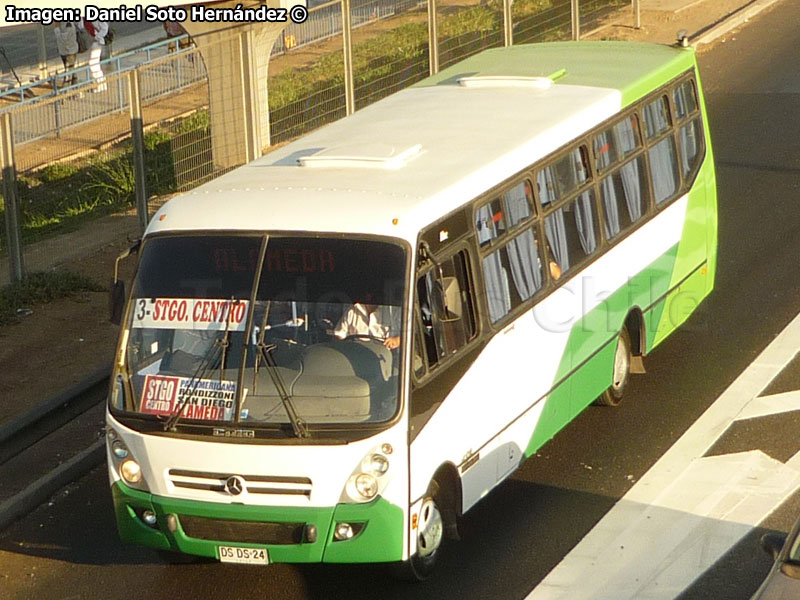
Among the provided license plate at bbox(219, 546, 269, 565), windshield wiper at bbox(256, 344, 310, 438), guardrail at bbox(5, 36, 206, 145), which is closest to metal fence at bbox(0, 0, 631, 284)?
guardrail at bbox(5, 36, 206, 145)

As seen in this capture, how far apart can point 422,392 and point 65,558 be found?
3010 millimetres

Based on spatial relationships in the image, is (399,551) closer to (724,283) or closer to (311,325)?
(311,325)

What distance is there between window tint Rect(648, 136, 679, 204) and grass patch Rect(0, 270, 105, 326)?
6.26m

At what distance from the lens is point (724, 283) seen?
15141mm

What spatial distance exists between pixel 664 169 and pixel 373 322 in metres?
5.02

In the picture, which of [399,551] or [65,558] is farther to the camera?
[65,558]

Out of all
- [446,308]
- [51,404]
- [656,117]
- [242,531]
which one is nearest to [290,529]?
[242,531]

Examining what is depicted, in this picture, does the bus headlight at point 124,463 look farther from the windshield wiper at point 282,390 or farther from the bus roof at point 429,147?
the bus roof at point 429,147

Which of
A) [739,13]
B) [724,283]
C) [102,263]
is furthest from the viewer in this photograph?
[739,13]

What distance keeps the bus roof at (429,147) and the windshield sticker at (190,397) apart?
3.33ft

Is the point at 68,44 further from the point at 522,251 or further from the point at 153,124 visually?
the point at 522,251

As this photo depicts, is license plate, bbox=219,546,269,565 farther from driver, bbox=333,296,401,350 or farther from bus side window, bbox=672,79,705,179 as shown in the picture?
bus side window, bbox=672,79,705,179

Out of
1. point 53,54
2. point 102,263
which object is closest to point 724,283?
point 102,263

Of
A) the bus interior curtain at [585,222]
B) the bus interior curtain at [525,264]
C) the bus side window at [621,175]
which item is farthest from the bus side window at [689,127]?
the bus interior curtain at [525,264]
